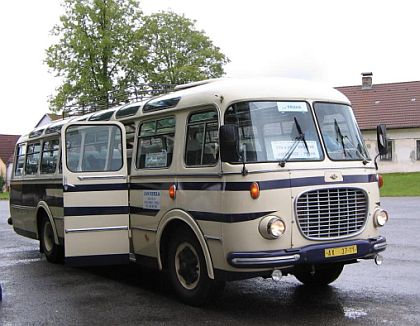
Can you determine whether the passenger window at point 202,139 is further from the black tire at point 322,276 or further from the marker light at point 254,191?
the black tire at point 322,276

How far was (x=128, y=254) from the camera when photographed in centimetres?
898

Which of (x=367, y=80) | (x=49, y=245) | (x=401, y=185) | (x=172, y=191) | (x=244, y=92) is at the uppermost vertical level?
(x=367, y=80)

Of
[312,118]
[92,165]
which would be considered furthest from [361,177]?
[92,165]

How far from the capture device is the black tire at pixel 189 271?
24.2ft

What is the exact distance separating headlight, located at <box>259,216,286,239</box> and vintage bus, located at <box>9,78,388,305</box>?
0.5 inches

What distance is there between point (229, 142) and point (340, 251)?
1.82 meters

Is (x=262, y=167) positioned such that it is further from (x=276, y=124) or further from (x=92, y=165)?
(x=92, y=165)

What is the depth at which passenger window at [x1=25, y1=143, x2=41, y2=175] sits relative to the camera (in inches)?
479

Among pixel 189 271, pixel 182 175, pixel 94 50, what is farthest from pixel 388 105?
pixel 189 271

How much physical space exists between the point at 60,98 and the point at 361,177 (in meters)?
34.4

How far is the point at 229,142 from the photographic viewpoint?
22.1 ft

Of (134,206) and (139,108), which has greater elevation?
(139,108)

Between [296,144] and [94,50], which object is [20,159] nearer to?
[296,144]

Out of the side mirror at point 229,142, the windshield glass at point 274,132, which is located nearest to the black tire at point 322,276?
the windshield glass at point 274,132
